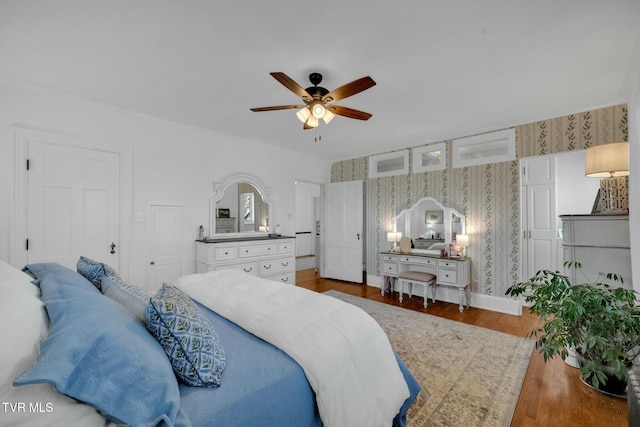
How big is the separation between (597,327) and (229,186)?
4.16m

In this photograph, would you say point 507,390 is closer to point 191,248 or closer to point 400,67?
point 400,67

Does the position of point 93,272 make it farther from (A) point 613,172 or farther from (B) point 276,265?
(A) point 613,172

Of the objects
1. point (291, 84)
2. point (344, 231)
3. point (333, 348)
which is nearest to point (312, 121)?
point (291, 84)

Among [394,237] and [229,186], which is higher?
[229,186]

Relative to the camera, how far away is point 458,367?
2.38 meters

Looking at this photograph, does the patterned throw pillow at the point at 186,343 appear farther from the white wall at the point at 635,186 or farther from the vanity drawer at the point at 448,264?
the vanity drawer at the point at 448,264

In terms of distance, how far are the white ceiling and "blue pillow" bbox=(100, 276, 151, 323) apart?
167cm

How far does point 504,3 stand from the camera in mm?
1678

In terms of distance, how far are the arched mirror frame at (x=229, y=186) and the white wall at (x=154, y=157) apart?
78 millimetres

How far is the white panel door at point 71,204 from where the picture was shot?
109 inches

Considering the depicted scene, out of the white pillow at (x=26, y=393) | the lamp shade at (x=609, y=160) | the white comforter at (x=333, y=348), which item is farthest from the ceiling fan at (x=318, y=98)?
the lamp shade at (x=609, y=160)

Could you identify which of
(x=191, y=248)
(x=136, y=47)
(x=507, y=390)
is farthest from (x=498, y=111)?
(x=191, y=248)

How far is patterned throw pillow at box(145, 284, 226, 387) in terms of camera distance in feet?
3.48

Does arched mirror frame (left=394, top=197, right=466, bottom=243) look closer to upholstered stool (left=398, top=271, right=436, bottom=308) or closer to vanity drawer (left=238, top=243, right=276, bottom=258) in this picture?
upholstered stool (left=398, top=271, right=436, bottom=308)
